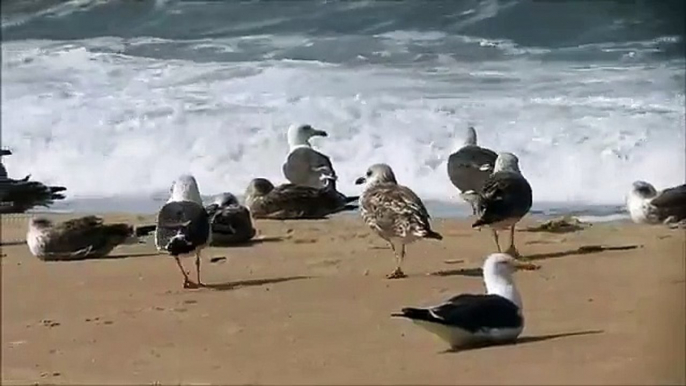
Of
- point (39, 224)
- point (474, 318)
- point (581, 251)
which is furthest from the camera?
point (581, 251)

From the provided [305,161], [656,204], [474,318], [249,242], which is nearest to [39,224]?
[249,242]

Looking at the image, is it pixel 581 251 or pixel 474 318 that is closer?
pixel 474 318

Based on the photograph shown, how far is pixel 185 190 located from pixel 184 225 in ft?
0.20

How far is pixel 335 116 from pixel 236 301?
0.35 meters

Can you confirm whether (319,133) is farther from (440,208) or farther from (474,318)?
(474,318)

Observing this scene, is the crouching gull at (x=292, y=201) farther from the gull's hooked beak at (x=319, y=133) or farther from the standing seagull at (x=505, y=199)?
the standing seagull at (x=505, y=199)

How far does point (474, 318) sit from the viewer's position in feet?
6.20

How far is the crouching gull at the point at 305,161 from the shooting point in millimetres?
2125

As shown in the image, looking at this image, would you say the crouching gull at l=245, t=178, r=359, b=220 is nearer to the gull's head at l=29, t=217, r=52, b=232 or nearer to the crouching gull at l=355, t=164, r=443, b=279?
the crouching gull at l=355, t=164, r=443, b=279

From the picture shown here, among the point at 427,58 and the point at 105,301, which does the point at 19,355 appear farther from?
the point at 427,58

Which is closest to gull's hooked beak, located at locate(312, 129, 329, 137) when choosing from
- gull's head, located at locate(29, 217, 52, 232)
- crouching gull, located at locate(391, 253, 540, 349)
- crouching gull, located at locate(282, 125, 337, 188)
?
crouching gull, located at locate(282, 125, 337, 188)

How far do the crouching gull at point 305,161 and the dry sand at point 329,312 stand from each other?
8 cm

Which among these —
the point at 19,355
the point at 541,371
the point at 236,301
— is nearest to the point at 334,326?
the point at 236,301

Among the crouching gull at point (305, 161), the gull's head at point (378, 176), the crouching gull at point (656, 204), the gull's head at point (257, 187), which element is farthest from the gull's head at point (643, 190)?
the gull's head at point (257, 187)
